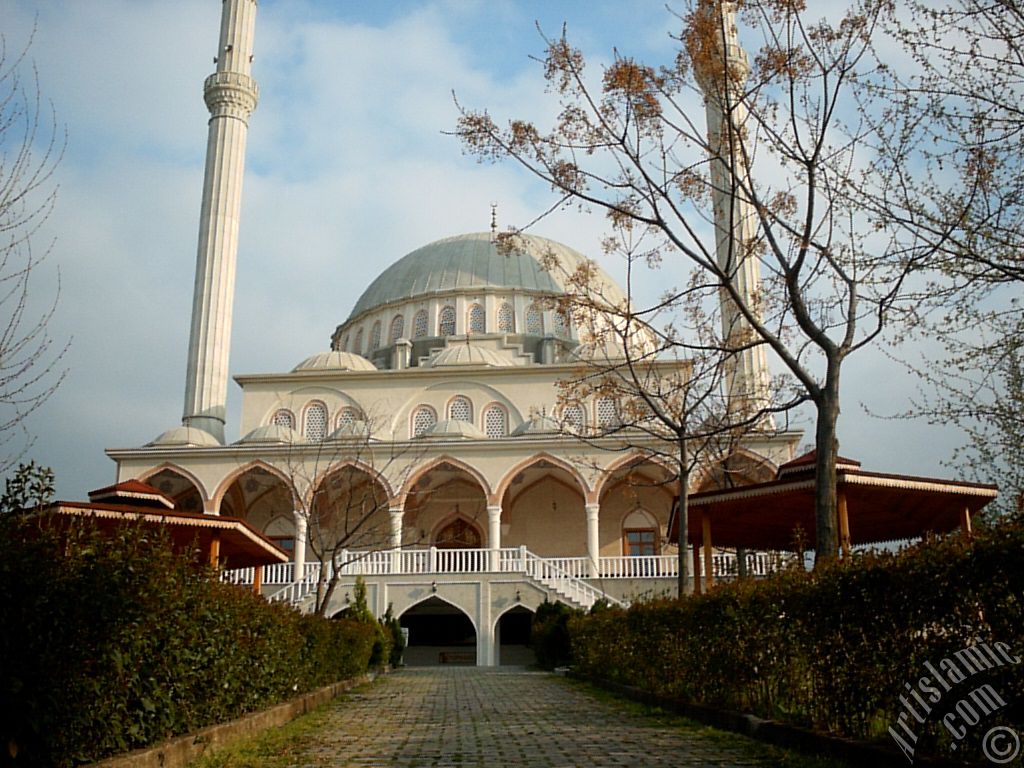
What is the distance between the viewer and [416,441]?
2658 centimetres

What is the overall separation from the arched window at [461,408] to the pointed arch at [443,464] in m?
3.47

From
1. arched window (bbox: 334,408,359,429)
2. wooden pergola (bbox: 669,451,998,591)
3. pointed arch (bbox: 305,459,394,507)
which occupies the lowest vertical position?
wooden pergola (bbox: 669,451,998,591)

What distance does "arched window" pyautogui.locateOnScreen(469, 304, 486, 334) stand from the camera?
1411 inches

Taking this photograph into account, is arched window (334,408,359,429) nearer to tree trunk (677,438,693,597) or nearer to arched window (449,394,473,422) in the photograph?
arched window (449,394,473,422)

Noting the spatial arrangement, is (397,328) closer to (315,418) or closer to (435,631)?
(315,418)

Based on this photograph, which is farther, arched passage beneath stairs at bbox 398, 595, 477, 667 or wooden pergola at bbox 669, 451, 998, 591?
arched passage beneath stairs at bbox 398, 595, 477, 667

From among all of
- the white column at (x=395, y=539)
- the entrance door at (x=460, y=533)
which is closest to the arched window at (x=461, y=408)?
the entrance door at (x=460, y=533)

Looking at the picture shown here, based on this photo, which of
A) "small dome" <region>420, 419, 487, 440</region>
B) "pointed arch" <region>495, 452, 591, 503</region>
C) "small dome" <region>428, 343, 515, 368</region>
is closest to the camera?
"pointed arch" <region>495, 452, 591, 503</region>

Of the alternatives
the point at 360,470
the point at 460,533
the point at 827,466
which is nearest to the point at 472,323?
the point at 460,533

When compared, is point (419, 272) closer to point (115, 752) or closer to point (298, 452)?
point (298, 452)

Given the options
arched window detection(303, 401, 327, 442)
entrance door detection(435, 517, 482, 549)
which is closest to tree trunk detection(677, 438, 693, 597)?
entrance door detection(435, 517, 482, 549)

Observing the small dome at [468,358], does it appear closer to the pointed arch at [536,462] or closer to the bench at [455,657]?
the pointed arch at [536,462]

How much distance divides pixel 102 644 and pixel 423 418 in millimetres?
25880

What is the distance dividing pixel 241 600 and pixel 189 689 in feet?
4.32
